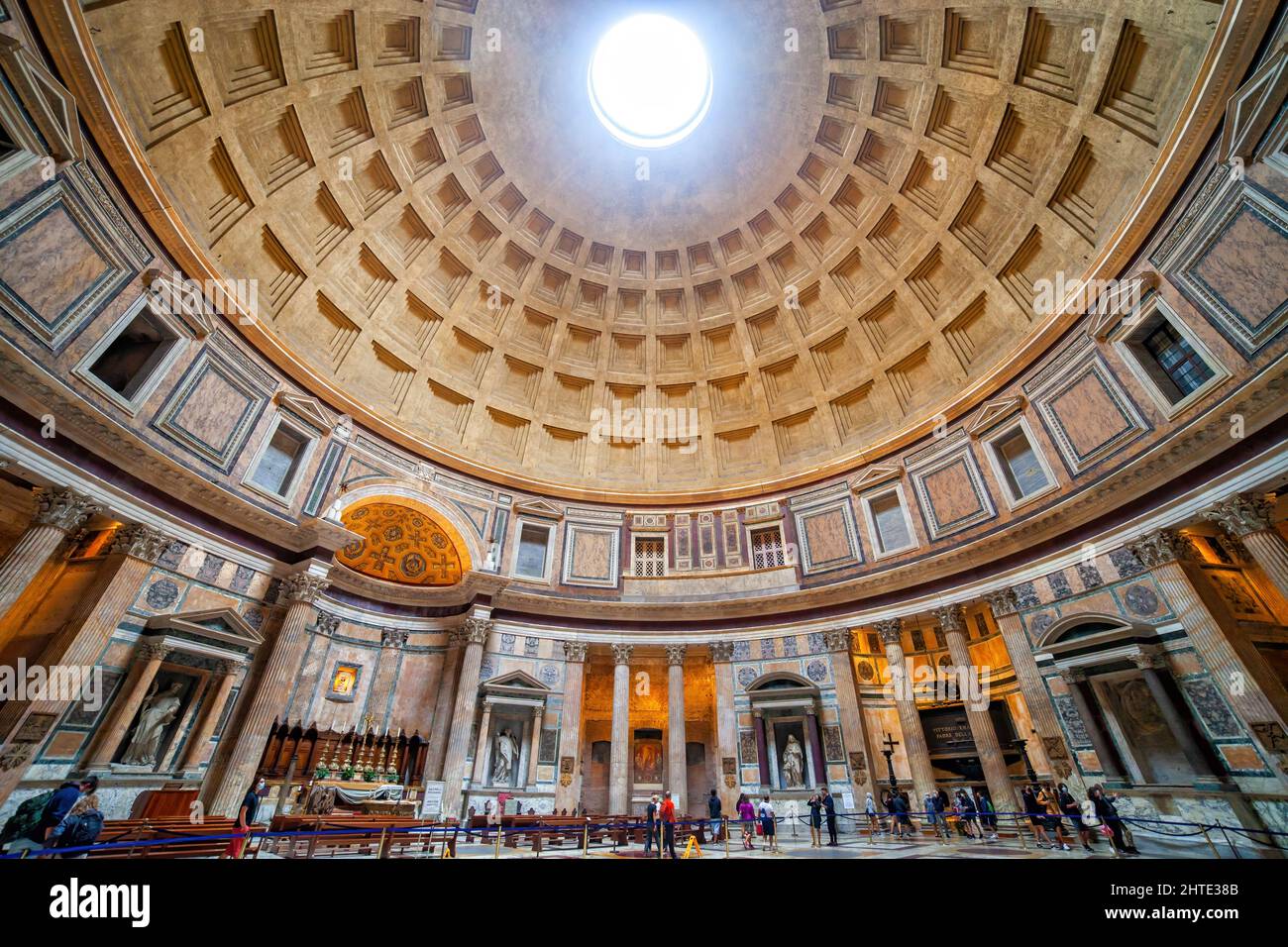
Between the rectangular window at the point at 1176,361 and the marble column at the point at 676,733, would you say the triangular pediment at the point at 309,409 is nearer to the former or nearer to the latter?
the marble column at the point at 676,733

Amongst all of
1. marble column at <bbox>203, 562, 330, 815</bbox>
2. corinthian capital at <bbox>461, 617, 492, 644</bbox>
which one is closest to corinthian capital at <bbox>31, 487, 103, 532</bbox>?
marble column at <bbox>203, 562, 330, 815</bbox>

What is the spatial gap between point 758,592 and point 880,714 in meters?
6.07

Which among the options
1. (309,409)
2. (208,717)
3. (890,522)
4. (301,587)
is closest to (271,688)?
(208,717)

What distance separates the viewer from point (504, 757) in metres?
18.1

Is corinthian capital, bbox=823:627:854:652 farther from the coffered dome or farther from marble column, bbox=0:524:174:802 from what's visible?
marble column, bbox=0:524:174:802

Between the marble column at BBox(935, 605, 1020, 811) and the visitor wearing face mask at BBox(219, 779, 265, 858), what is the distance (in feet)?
58.4

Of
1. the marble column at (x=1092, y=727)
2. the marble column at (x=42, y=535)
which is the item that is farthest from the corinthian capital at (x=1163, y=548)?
the marble column at (x=42, y=535)

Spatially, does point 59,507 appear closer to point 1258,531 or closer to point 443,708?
point 443,708

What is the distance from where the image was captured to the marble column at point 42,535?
10.2 metres

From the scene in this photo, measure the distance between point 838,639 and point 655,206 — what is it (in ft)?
69.1

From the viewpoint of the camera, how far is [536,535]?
2300 centimetres

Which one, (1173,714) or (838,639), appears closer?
(1173,714)
